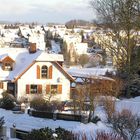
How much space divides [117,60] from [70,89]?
471 centimetres

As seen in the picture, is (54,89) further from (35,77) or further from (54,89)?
(35,77)

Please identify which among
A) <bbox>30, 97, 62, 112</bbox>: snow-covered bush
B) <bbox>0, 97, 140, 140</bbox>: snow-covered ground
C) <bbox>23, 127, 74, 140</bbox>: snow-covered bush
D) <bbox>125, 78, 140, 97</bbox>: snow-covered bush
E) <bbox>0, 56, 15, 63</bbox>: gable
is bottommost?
<bbox>0, 97, 140, 140</bbox>: snow-covered ground

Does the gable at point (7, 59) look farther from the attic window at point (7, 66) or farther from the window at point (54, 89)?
the window at point (54, 89)

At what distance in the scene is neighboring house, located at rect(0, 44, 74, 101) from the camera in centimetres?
4025

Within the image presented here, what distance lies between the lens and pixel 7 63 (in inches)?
1624

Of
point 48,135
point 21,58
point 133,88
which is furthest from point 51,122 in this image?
point 21,58

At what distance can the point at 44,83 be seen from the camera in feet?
133

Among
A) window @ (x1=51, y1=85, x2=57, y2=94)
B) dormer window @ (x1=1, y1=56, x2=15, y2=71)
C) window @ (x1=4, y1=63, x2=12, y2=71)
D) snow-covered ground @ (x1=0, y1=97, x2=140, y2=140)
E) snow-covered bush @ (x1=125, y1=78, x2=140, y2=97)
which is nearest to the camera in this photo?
snow-covered ground @ (x1=0, y1=97, x2=140, y2=140)

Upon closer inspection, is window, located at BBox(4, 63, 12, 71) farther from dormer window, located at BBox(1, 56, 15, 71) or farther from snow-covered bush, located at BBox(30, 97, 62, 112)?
snow-covered bush, located at BBox(30, 97, 62, 112)

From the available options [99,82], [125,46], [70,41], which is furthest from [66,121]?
[70,41]

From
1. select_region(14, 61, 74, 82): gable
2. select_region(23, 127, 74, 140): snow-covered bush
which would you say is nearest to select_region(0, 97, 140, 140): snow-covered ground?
select_region(23, 127, 74, 140): snow-covered bush

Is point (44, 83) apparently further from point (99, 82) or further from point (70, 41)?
point (70, 41)

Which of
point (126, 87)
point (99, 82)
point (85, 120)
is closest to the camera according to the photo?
point (85, 120)

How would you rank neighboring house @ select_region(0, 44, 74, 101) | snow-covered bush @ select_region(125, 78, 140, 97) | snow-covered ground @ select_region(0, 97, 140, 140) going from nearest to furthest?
snow-covered ground @ select_region(0, 97, 140, 140) < snow-covered bush @ select_region(125, 78, 140, 97) < neighboring house @ select_region(0, 44, 74, 101)
